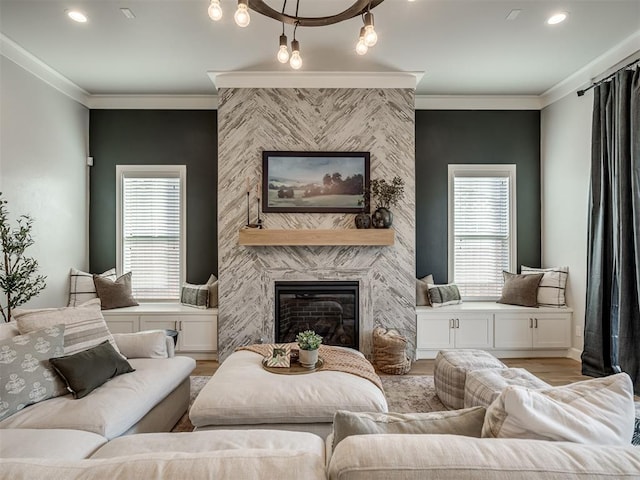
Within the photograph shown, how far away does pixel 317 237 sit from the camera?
415 centimetres

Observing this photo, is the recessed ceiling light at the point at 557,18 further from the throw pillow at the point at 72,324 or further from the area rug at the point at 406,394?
the throw pillow at the point at 72,324

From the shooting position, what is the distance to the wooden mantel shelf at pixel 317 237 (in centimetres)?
413

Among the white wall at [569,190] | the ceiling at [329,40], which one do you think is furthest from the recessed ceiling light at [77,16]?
the white wall at [569,190]

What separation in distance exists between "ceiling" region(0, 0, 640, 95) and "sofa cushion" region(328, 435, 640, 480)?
307 centimetres

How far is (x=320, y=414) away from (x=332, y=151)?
9.78ft

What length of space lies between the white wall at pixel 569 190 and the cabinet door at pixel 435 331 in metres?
1.45

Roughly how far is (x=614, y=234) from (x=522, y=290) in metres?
1.26

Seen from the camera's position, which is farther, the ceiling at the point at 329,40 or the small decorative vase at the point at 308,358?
the ceiling at the point at 329,40

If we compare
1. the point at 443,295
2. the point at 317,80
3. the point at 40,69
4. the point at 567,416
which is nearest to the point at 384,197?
the point at 443,295

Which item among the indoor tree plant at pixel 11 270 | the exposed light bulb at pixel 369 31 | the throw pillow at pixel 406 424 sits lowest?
the throw pillow at pixel 406 424

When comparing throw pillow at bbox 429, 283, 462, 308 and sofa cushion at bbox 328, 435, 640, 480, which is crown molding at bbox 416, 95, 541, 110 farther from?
sofa cushion at bbox 328, 435, 640, 480

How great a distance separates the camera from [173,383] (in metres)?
2.59

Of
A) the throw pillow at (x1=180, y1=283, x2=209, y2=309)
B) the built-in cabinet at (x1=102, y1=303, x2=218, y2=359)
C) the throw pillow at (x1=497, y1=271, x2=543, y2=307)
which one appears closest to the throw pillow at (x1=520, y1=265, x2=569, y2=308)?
the throw pillow at (x1=497, y1=271, x2=543, y2=307)

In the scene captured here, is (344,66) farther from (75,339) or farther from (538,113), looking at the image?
(75,339)
